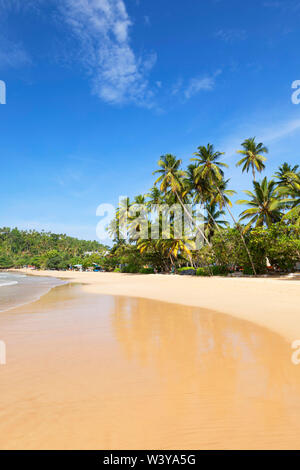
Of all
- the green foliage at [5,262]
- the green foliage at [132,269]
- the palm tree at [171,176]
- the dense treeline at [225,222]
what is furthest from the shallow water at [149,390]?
the green foliage at [5,262]

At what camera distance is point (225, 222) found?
1512 inches

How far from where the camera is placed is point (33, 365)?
4.05 metres

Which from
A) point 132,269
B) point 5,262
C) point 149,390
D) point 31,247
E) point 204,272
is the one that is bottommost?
point 149,390

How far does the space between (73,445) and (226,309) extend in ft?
24.2

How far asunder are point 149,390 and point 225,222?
122 ft

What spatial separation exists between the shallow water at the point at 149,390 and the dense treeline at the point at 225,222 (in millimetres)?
20762

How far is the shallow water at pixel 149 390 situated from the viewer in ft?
7.69

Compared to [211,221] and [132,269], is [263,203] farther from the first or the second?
[132,269]

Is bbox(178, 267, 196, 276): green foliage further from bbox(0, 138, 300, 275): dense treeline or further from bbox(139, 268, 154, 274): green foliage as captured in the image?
bbox(139, 268, 154, 274): green foliage

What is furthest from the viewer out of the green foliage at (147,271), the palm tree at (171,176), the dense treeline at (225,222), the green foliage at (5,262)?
the green foliage at (5,262)

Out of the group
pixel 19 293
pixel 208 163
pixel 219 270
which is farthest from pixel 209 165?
pixel 19 293

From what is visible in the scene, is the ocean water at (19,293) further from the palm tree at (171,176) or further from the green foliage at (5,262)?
the green foliage at (5,262)
